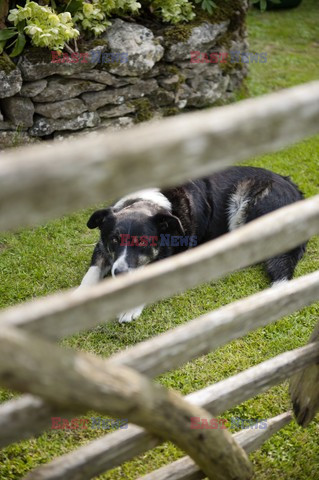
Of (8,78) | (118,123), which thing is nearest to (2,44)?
(8,78)

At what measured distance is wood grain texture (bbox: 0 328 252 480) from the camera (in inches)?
58.1

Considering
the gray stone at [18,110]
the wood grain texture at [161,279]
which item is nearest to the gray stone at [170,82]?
the gray stone at [18,110]

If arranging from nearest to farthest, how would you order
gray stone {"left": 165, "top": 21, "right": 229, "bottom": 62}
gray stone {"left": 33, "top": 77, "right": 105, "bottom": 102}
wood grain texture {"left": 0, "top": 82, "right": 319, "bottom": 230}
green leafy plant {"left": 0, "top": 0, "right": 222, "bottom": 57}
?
wood grain texture {"left": 0, "top": 82, "right": 319, "bottom": 230} → green leafy plant {"left": 0, "top": 0, "right": 222, "bottom": 57} → gray stone {"left": 33, "top": 77, "right": 105, "bottom": 102} → gray stone {"left": 165, "top": 21, "right": 229, "bottom": 62}

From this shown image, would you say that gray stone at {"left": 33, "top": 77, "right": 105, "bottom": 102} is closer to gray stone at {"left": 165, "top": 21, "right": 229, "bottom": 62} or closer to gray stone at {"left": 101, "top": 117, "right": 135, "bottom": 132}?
gray stone at {"left": 101, "top": 117, "right": 135, "bottom": 132}

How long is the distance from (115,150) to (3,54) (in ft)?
15.2

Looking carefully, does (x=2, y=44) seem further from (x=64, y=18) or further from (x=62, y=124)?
(x=62, y=124)

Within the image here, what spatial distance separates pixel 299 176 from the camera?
20.1 ft

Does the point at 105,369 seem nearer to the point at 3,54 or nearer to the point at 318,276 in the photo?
the point at 318,276

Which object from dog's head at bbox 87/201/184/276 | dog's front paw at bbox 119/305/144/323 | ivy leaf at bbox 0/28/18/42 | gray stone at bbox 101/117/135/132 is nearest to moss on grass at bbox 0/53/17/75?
ivy leaf at bbox 0/28/18/42

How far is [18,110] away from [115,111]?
1.14 metres

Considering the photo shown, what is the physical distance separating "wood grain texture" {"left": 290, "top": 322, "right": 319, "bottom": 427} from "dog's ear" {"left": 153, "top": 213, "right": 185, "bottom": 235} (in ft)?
5.48

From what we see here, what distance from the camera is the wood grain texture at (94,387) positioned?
1.47m

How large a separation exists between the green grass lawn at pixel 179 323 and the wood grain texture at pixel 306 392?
29 centimetres

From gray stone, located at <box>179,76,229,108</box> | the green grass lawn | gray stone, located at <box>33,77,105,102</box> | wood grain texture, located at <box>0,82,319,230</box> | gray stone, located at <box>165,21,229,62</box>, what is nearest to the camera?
wood grain texture, located at <box>0,82,319,230</box>
